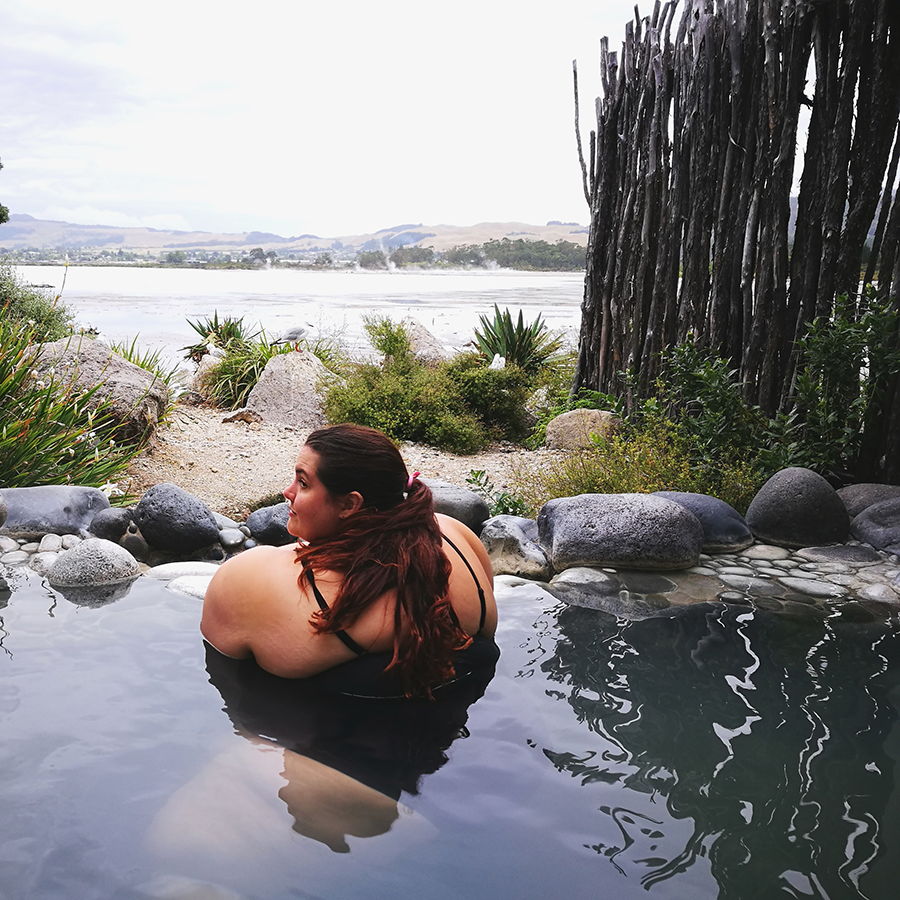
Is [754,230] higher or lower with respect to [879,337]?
higher

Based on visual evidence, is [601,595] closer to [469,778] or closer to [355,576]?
[469,778]

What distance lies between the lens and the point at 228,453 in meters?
6.78

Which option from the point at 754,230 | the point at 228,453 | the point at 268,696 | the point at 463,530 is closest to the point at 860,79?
the point at 754,230

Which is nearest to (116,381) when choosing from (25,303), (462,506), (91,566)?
(91,566)

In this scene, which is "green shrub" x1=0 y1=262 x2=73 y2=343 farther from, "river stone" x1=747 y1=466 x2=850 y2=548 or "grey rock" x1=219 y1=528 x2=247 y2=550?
"river stone" x1=747 y1=466 x2=850 y2=548

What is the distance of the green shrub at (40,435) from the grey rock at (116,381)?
1.35 ft

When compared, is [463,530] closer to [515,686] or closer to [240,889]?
[515,686]

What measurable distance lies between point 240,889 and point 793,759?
1613 mm

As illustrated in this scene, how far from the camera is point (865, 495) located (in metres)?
4.79

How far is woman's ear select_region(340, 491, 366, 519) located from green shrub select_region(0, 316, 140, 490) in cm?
342

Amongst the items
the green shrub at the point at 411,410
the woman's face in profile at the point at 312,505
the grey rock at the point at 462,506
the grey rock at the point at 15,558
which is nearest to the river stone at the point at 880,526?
the grey rock at the point at 462,506

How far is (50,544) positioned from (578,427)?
4.04 m

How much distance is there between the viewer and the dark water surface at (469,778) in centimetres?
194

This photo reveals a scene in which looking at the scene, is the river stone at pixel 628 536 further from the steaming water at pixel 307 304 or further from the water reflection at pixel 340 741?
the steaming water at pixel 307 304
